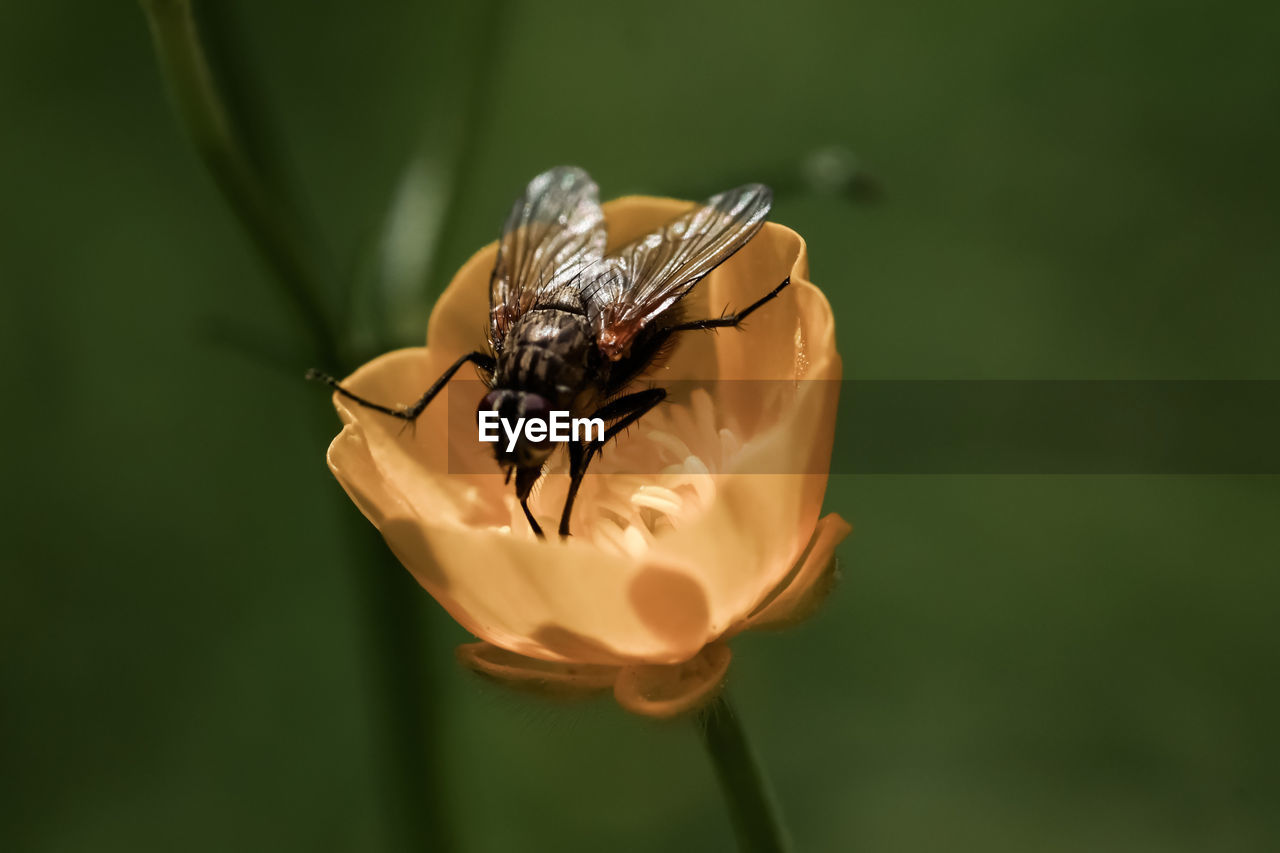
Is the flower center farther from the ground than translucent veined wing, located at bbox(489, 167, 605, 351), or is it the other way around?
translucent veined wing, located at bbox(489, 167, 605, 351)

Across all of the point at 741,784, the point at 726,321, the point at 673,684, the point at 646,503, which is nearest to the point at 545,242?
the point at 726,321

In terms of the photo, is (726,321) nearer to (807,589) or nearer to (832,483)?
(807,589)

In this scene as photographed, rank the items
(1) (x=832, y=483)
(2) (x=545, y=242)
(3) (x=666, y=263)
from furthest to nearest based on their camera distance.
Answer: (1) (x=832, y=483), (2) (x=545, y=242), (3) (x=666, y=263)

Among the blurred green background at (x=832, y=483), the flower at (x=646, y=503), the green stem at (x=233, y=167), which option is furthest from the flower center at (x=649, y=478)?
the blurred green background at (x=832, y=483)

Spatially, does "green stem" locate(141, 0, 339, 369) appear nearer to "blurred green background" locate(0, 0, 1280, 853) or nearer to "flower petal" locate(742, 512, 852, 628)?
"blurred green background" locate(0, 0, 1280, 853)

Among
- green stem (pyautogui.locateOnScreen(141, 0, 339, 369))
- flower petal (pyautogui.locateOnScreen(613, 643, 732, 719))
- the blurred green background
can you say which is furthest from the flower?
the blurred green background
